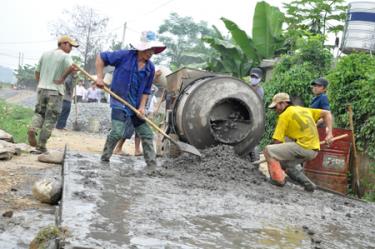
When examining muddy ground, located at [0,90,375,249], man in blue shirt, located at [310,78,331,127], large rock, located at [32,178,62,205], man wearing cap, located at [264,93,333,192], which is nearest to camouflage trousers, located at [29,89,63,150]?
muddy ground, located at [0,90,375,249]

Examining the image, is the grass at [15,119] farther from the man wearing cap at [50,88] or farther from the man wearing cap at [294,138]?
the man wearing cap at [294,138]

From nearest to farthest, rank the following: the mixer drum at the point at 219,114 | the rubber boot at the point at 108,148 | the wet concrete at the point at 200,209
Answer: the wet concrete at the point at 200,209 → the rubber boot at the point at 108,148 → the mixer drum at the point at 219,114

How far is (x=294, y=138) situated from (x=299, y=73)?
5.82 metres

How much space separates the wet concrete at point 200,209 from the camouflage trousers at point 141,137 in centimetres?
15

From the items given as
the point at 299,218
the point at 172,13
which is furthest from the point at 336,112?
the point at 172,13

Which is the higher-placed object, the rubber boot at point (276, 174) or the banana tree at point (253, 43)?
the banana tree at point (253, 43)

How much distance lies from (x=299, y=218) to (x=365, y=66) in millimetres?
4420

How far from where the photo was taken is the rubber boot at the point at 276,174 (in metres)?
5.75

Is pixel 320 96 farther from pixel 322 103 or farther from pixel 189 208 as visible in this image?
pixel 189 208

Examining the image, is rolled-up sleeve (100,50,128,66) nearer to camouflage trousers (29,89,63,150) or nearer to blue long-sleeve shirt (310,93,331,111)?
camouflage trousers (29,89,63,150)

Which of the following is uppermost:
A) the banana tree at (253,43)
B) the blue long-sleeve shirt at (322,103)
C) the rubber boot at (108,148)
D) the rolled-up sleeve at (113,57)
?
the banana tree at (253,43)

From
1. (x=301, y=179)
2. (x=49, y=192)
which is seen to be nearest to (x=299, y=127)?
(x=301, y=179)

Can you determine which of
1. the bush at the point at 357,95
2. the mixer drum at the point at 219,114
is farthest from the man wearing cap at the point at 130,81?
the bush at the point at 357,95

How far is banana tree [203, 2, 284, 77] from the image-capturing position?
14.9m
